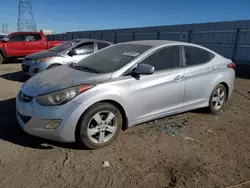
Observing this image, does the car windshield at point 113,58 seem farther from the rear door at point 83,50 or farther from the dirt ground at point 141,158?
the rear door at point 83,50

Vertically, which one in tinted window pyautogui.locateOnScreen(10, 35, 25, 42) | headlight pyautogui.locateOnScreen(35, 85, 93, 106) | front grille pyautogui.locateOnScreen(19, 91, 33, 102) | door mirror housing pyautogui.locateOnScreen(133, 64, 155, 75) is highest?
door mirror housing pyautogui.locateOnScreen(133, 64, 155, 75)

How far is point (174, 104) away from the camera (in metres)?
4.05

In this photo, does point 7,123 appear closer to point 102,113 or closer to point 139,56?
point 102,113

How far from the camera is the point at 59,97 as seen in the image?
119 inches

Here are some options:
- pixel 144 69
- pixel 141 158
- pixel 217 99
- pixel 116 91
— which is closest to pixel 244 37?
pixel 217 99

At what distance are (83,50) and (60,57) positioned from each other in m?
0.85

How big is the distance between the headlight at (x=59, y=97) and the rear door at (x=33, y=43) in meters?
11.1

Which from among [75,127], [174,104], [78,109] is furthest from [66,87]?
[174,104]

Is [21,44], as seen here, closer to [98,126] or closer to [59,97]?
[59,97]

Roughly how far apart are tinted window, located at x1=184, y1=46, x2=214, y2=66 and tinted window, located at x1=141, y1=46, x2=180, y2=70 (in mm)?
246

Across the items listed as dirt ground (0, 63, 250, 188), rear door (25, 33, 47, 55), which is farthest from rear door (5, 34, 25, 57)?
dirt ground (0, 63, 250, 188)

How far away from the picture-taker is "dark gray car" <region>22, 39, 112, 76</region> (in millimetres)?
7465

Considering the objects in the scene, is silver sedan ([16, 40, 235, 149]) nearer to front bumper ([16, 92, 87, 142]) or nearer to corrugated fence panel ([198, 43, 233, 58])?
front bumper ([16, 92, 87, 142])

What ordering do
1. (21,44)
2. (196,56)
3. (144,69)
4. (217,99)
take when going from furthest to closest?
(21,44), (217,99), (196,56), (144,69)
